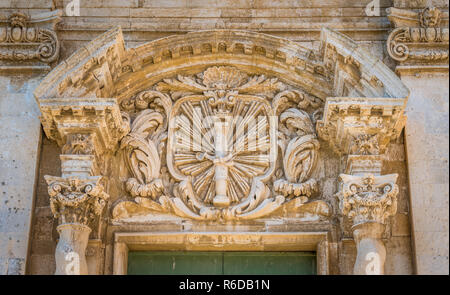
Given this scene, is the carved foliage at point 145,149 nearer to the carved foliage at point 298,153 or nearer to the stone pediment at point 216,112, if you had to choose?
the stone pediment at point 216,112

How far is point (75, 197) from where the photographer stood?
11766 mm

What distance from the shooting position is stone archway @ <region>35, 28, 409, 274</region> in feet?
38.9

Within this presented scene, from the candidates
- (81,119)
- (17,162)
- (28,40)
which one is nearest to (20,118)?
(17,162)

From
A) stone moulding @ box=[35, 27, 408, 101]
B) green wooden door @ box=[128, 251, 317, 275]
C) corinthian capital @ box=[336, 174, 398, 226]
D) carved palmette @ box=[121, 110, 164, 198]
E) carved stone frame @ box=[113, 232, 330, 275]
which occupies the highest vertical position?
stone moulding @ box=[35, 27, 408, 101]

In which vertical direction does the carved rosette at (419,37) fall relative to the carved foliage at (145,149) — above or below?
above

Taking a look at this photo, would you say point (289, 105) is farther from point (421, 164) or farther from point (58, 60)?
point (58, 60)

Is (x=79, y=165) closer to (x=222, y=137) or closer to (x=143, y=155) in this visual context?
(x=143, y=155)

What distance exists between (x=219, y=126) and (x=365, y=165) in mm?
1938

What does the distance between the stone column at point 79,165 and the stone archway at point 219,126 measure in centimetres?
1

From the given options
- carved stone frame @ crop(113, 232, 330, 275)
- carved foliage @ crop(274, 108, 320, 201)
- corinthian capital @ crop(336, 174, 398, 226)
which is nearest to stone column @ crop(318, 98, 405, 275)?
corinthian capital @ crop(336, 174, 398, 226)

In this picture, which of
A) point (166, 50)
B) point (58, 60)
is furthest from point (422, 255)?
point (58, 60)

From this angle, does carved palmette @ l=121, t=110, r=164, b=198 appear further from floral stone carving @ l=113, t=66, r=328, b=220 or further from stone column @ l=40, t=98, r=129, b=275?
stone column @ l=40, t=98, r=129, b=275

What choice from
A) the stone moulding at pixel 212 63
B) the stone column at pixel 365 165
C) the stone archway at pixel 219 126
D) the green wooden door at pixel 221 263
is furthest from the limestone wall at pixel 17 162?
the stone column at pixel 365 165

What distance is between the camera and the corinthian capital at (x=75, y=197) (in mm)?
11758
